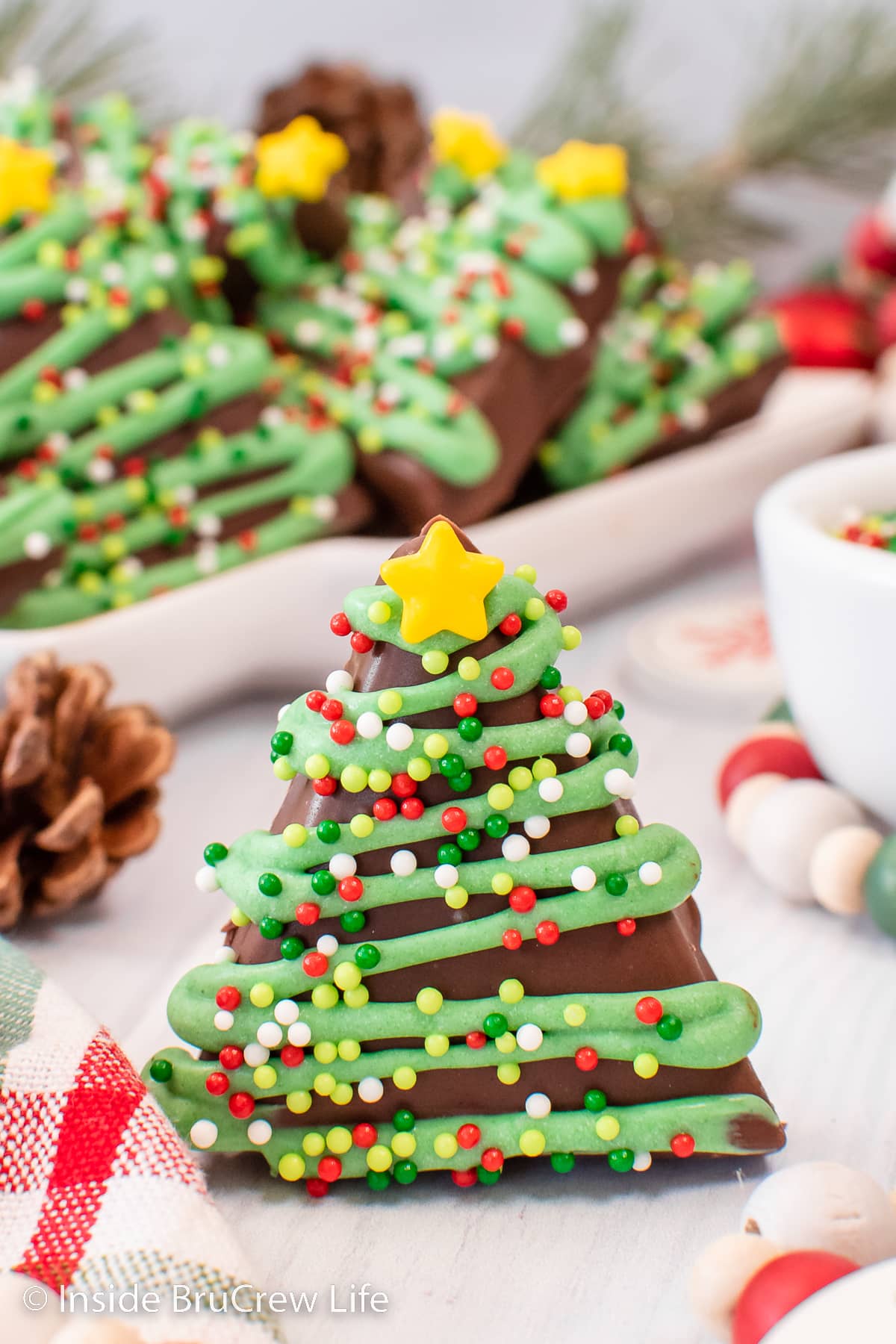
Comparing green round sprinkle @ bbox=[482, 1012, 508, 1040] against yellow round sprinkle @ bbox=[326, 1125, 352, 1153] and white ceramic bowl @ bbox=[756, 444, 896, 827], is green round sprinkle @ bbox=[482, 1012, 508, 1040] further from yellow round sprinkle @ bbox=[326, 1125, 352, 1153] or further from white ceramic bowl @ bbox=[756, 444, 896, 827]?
white ceramic bowl @ bbox=[756, 444, 896, 827]

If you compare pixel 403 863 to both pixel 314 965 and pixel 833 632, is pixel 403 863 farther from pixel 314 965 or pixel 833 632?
pixel 833 632

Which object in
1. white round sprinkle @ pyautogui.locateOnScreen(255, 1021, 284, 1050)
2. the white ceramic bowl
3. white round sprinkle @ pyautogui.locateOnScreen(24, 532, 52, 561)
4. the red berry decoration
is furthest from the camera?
white round sprinkle @ pyautogui.locateOnScreen(24, 532, 52, 561)

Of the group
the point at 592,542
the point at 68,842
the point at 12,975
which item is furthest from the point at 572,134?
the point at 12,975

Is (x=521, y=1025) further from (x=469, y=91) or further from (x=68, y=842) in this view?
(x=469, y=91)

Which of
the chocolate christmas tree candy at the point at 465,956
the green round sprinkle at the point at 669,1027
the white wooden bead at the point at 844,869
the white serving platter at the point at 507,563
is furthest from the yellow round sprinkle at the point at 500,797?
the white serving platter at the point at 507,563

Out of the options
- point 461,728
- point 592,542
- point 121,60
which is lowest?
point 592,542

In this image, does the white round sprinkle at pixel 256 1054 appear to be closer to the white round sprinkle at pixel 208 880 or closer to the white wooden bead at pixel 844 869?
the white round sprinkle at pixel 208 880

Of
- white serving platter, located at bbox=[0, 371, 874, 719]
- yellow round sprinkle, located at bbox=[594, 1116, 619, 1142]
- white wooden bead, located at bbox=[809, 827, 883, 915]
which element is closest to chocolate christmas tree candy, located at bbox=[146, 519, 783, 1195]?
yellow round sprinkle, located at bbox=[594, 1116, 619, 1142]
